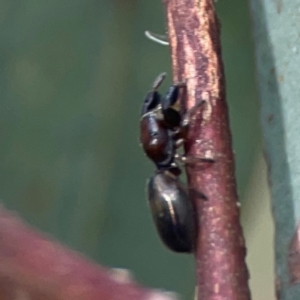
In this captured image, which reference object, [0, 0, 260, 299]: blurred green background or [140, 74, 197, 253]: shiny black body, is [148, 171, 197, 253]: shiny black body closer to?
[140, 74, 197, 253]: shiny black body

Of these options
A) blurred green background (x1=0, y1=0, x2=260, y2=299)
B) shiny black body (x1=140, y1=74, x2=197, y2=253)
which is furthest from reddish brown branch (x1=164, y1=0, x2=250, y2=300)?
blurred green background (x1=0, y1=0, x2=260, y2=299)

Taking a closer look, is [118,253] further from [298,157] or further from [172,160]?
[298,157]

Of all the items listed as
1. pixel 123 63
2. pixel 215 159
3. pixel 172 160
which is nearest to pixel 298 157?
pixel 215 159

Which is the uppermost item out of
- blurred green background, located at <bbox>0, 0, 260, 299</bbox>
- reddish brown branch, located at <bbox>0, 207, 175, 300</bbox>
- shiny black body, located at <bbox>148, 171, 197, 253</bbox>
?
blurred green background, located at <bbox>0, 0, 260, 299</bbox>

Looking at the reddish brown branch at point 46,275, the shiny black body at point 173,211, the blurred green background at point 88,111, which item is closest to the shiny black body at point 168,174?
the shiny black body at point 173,211

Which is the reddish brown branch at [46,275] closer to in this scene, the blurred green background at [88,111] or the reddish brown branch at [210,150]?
the reddish brown branch at [210,150]

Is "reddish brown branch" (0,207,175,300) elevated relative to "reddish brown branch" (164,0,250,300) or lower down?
lower down

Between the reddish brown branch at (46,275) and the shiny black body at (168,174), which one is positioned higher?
the shiny black body at (168,174)
